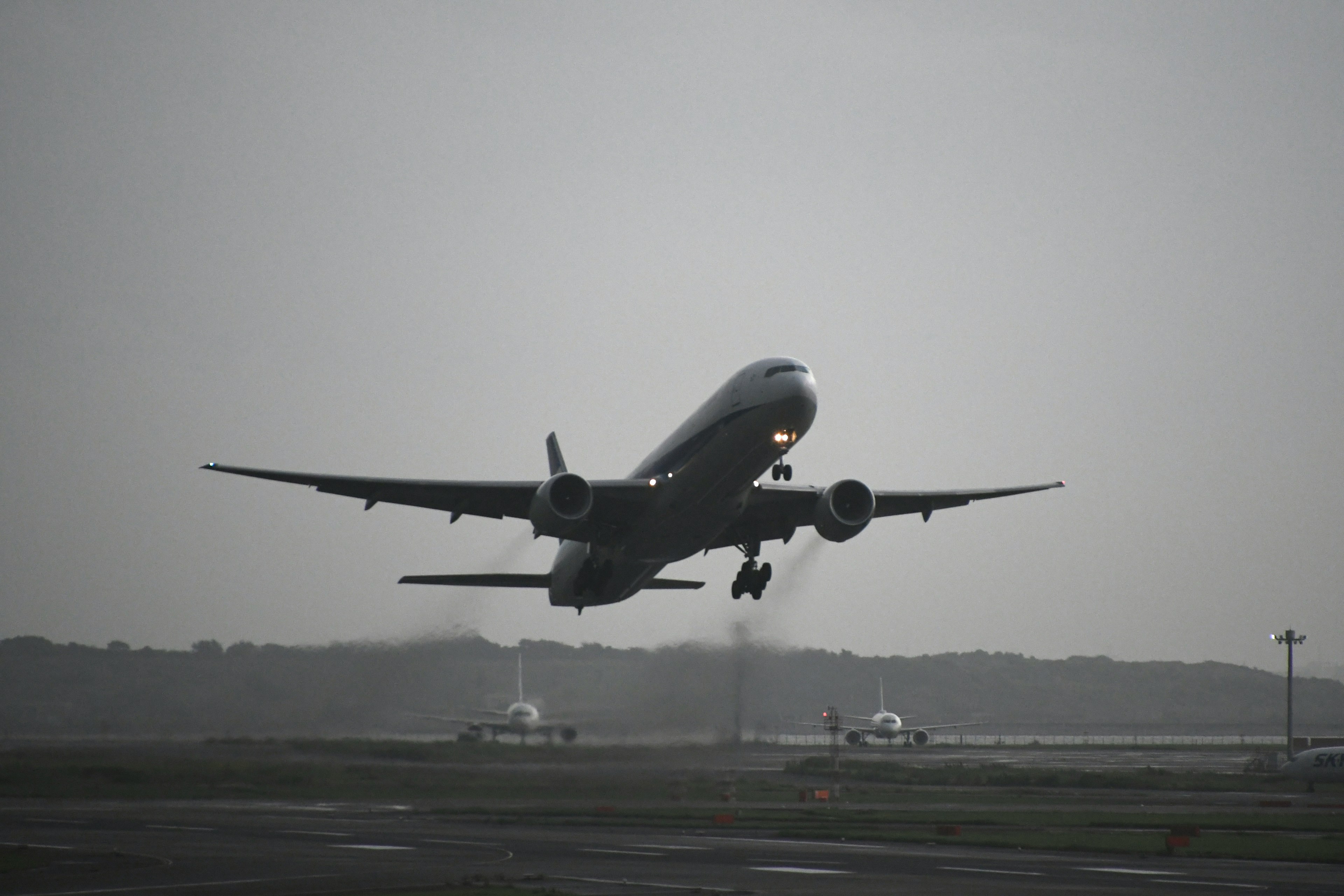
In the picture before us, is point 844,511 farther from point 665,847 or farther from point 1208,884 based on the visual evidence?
point 1208,884

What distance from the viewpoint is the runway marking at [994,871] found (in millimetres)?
25047

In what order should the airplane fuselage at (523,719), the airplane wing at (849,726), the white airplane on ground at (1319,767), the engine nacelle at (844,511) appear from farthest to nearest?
the airplane wing at (849,726) → the white airplane on ground at (1319,767) → the airplane fuselage at (523,719) → the engine nacelle at (844,511)

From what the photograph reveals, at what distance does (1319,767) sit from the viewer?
180 ft

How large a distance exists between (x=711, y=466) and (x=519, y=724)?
25808mm

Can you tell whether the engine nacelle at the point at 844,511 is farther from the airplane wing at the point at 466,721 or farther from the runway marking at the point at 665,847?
the airplane wing at the point at 466,721

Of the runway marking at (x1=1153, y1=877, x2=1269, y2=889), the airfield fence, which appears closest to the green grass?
the runway marking at (x1=1153, y1=877, x2=1269, y2=889)

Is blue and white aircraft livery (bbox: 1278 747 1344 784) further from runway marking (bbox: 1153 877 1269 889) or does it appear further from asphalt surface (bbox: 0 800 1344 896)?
runway marking (bbox: 1153 877 1269 889)

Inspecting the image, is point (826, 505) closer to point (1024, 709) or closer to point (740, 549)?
point (740, 549)

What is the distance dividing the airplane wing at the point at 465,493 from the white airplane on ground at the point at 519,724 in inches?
442

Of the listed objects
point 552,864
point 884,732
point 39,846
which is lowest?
point 884,732

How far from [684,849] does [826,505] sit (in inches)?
402

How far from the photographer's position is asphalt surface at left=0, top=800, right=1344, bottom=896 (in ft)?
74.9

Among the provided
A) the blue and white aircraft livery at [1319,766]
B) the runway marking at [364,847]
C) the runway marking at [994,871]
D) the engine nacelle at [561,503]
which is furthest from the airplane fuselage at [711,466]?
the blue and white aircraft livery at [1319,766]

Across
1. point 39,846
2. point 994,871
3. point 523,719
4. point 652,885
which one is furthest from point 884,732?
point 652,885
